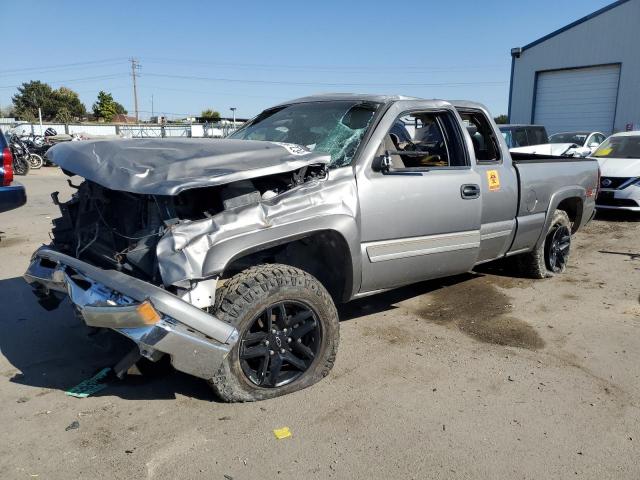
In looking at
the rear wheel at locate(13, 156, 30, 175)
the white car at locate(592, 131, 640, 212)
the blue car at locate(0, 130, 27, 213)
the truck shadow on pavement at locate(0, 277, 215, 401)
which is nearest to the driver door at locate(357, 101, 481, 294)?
the truck shadow on pavement at locate(0, 277, 215, 401)

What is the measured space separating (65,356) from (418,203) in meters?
2.83

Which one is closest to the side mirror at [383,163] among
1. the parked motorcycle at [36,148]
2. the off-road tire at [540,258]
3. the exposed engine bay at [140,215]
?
the exposed engine bay at [140,215]

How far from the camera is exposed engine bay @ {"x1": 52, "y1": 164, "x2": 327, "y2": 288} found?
3139 millimetres

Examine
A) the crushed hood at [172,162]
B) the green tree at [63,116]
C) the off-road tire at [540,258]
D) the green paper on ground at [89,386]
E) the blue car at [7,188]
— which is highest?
the green tree at [63,116]

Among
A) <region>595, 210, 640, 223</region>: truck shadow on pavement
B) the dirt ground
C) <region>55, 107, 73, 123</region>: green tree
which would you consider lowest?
<region>595, 210, 640, 223</region>: truck shadow on pavement

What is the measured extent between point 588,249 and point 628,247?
26.5 inches

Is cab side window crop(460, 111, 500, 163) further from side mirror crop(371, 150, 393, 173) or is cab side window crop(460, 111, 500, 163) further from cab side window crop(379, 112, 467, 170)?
side mirror crop(371, 150, 393, 173)

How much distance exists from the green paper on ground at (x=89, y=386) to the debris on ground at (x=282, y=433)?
1.26 meters

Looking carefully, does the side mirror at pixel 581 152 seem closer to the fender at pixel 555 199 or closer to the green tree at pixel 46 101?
the fender at pixel 555 199

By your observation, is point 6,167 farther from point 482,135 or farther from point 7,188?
point 482,135

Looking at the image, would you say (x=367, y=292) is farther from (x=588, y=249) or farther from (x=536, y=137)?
(x=536, y=137)

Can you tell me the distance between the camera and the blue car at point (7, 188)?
6762 mm

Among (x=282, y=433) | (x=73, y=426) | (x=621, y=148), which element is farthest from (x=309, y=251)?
(x=621, y=148)

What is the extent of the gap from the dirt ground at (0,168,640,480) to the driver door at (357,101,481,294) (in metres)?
0.65
